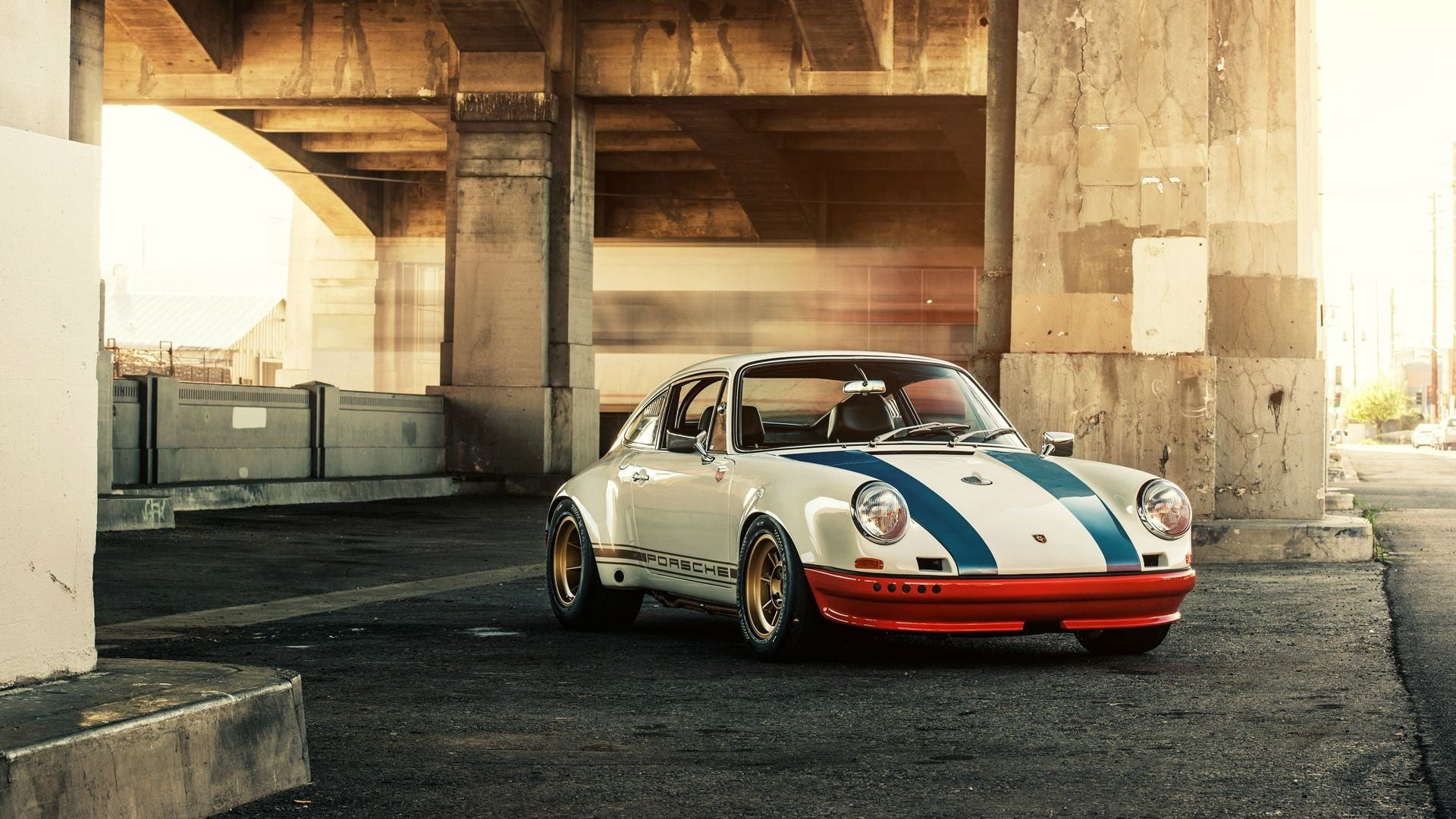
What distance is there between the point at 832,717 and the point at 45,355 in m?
2.82

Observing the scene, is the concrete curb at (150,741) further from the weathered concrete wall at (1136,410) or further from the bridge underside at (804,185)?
the bridge underside at (804,185)

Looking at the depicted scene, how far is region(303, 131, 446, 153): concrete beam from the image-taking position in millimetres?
42500

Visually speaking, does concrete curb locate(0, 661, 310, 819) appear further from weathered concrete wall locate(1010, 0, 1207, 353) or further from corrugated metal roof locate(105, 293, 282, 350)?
corrugated metal roof locate(105, 293, 282, 350)

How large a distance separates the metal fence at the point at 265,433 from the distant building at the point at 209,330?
38606mm

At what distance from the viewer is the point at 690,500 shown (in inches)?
328

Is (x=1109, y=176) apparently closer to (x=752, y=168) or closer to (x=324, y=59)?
(x=324, y=59)

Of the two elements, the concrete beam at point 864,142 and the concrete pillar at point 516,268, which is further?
the concrete beam at point 864,142

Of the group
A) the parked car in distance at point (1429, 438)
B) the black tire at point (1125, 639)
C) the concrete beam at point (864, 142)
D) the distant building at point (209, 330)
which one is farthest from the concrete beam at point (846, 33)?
the parked car in distance at point (1429, 438)

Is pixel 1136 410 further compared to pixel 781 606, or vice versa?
pixel 1136 410

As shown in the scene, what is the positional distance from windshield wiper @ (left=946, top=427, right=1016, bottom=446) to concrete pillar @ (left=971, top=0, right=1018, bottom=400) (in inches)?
224

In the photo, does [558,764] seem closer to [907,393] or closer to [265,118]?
[907,393]

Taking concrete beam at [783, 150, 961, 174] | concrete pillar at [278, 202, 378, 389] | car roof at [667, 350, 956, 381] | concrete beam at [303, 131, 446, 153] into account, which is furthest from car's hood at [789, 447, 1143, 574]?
concrete pillar at [278, 202, 378, 389]

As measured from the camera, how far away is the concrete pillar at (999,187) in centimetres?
1422

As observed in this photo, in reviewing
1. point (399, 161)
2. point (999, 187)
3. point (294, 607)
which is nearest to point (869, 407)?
point (294, 607)
